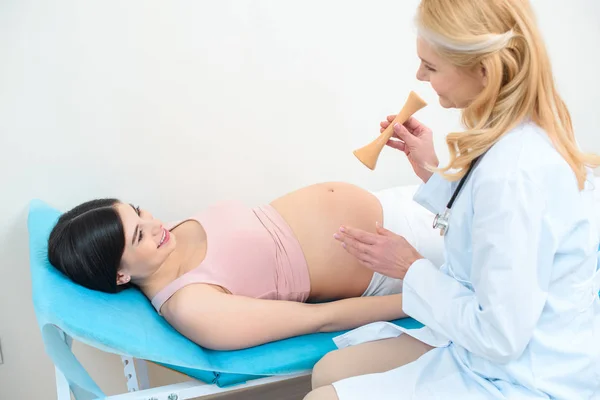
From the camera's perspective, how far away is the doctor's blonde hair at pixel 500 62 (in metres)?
1.18

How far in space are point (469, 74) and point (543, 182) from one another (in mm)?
277

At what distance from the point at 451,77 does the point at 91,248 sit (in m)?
1.07

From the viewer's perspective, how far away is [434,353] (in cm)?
142

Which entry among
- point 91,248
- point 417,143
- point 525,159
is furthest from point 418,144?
point 91,248

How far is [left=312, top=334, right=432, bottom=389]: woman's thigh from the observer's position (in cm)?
152

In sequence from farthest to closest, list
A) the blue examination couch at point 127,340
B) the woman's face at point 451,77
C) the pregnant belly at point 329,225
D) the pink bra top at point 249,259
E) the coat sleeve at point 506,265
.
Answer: the pregnant belly at point 329,225, the pink bra top at point 249,259, the blue examination couch at point 127,340, the woman's face at point 451,77, the coat sleeve at point 506,265

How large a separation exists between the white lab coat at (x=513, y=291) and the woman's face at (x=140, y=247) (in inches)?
27.2

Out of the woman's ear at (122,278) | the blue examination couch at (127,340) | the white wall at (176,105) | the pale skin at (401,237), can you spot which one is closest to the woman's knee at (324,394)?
the pale skin at (401,237)

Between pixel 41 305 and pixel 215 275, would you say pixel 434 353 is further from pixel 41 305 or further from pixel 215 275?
pixel 41 305

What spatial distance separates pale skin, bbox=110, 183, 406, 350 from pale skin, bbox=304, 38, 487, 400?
0.59 feet

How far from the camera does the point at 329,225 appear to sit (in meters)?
1.95

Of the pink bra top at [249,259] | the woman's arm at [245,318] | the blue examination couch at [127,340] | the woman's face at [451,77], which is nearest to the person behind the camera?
the woman's face at [451,77]

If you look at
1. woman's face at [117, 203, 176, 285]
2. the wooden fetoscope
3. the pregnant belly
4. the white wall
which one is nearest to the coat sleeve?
the wooden fetoscope

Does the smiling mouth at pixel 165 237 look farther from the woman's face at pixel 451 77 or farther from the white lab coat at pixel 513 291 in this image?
the woman's face at pixel 451 77
